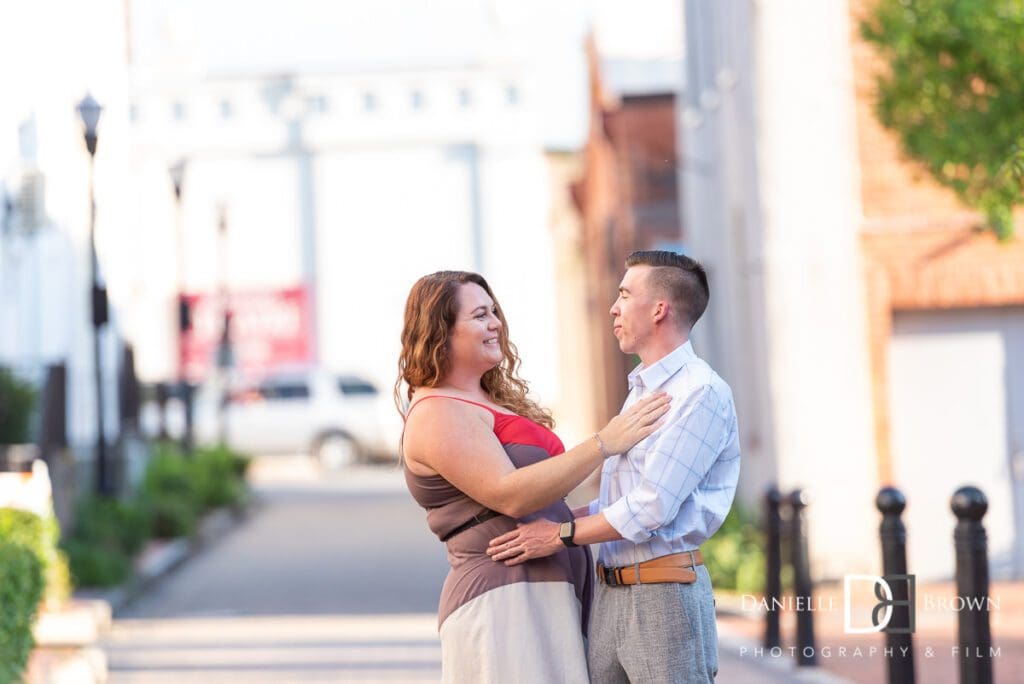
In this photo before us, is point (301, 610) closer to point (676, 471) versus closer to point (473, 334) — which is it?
point (473, 334)

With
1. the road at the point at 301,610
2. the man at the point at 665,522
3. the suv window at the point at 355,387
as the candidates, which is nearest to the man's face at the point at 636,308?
the man at the point at 665,522

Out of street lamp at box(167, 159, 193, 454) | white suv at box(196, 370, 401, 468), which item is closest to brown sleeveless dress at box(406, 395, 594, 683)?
street lamp at box(167, 159, 193, 454)

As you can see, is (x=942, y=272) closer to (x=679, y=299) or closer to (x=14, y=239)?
(x=14, y=239)

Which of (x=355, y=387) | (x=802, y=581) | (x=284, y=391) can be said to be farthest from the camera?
(x=284, y=391)

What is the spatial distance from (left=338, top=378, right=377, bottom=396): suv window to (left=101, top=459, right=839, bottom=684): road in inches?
368

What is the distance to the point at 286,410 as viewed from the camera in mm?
35156

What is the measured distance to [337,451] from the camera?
115 feet

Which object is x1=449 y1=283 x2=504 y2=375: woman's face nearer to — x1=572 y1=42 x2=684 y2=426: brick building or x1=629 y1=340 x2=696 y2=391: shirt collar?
x1=629 y1=340 x2=696 y2=391: shirt collar

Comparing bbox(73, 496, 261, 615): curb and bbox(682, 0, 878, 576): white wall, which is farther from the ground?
bbox(682, 0, 878, 576): white wall

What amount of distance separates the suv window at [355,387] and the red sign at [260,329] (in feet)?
39.4

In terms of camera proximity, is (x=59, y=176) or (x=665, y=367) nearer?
(x=665, y=367)

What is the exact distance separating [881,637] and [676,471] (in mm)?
7310

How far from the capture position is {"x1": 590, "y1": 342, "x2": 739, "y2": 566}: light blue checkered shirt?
4477 mm

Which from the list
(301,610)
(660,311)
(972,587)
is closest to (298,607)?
(301,610)
